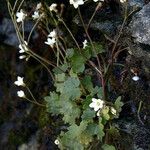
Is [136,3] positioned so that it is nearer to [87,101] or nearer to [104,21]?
[104,21]

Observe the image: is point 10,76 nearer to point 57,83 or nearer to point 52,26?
point 52,26

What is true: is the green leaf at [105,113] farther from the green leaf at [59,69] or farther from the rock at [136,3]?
the rock at [136,3]

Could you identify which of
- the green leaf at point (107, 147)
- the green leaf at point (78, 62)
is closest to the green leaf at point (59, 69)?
the green leaf at point (78, 62)

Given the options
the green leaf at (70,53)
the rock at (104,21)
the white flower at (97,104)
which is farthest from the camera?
the rock at (104,21)

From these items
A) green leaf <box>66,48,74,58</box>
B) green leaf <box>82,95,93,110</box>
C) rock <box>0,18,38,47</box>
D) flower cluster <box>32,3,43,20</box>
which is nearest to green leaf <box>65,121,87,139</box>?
green leaf <box>82,95,93,110</box>

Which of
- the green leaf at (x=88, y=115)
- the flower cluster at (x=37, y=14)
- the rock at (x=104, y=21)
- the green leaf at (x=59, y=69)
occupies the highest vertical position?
the flower cluster at (x=37, y=14)

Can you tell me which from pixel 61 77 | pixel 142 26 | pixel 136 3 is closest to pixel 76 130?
pixel 61 77

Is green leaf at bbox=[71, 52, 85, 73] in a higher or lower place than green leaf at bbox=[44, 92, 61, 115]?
higher

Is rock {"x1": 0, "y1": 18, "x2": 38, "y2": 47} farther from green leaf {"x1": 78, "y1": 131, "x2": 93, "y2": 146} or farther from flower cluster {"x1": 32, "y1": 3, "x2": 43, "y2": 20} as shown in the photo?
green leaf {"x1": 78, "y1": 131, "x2": 93, "y2": 146}
